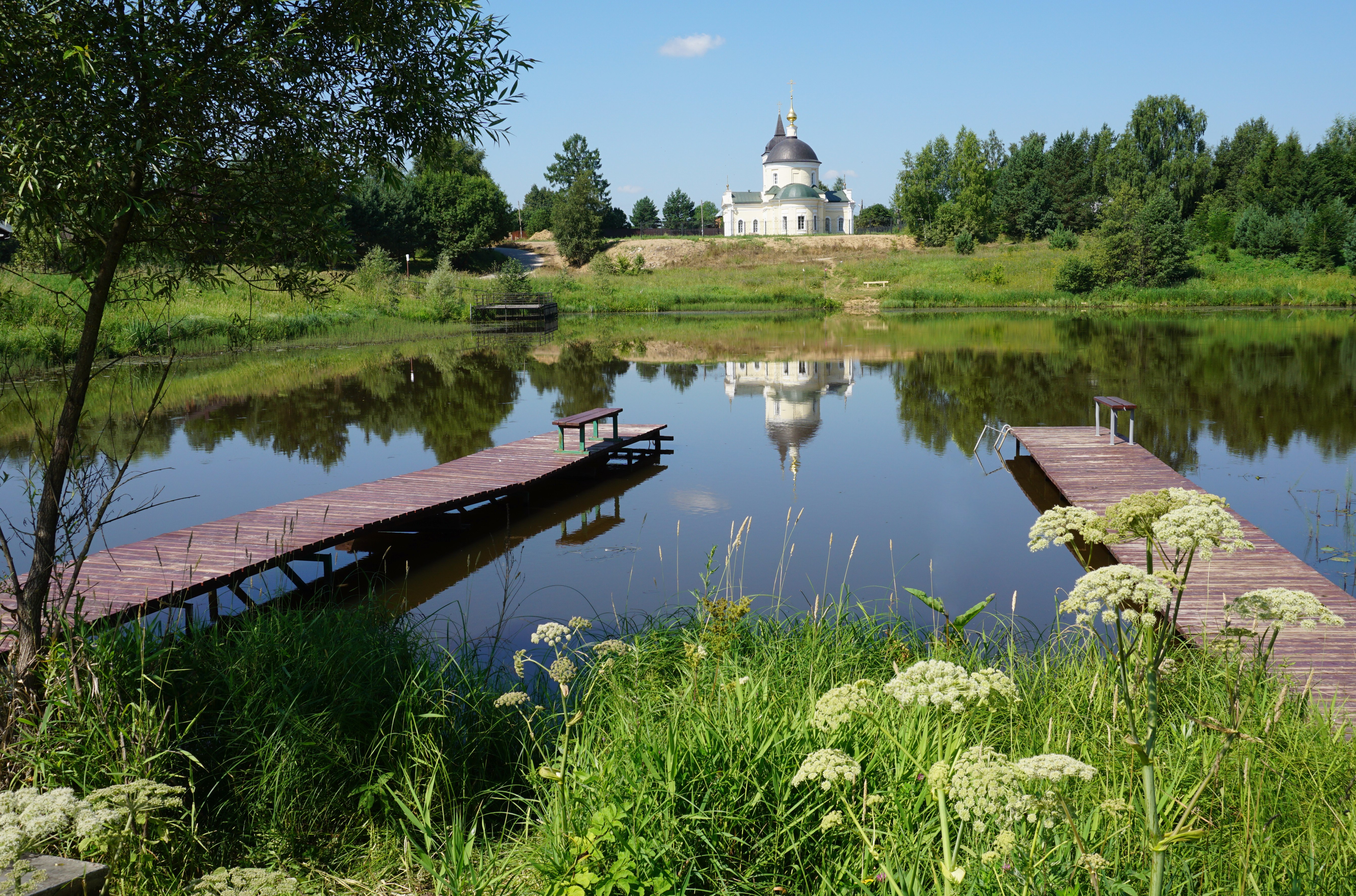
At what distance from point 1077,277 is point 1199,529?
51.6m

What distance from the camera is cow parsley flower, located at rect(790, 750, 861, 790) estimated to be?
239 cm

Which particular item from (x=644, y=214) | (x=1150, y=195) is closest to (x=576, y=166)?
(x=644, y=214)

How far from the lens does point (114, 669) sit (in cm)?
407

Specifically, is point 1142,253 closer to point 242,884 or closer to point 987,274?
point 987,274

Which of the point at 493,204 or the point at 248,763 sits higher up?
the point at 493,204

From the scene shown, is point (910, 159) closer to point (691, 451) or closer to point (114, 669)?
point (691, 451)

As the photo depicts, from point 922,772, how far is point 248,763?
290cm

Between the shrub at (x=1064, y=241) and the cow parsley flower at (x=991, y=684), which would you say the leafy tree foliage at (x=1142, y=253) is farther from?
the cow parsley flower at (x=991, y=684)

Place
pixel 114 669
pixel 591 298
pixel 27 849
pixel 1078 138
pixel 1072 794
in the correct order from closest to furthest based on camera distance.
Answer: pixel 27 849 → pixel 1072 794 → pixel 114 669 → pixel 591 298 → pixel 1078 138

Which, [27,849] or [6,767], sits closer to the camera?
[27,849]

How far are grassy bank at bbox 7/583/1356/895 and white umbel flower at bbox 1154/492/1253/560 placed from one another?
0.47 meters

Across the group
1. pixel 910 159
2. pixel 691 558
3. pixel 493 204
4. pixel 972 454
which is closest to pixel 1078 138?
pixel 910 159

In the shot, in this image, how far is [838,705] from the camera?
2645 mm

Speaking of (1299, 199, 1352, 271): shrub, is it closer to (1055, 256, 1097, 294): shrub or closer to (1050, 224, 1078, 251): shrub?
(1055, 256, 1097, 294): shrub
